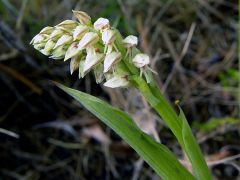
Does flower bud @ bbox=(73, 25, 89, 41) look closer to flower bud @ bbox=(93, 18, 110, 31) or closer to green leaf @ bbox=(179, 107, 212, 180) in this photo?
flower bud @ bbox=(93, 18, 110, 31)

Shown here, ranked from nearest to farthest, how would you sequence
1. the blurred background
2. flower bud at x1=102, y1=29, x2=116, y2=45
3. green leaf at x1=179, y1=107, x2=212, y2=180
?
flower bud at x1=102, y1=29, x2=116, y2=45, green leaf at x1=179, y1=107, x2=212, y2=180, the blurred background

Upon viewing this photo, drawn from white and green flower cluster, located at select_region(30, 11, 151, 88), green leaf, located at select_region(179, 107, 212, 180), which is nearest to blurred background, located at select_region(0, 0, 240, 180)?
green leaf, located at select_region(179, 107, 212, 180)

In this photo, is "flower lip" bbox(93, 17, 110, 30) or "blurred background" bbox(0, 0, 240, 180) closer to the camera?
"flower lip" bbox(93, 17, 110, 30)

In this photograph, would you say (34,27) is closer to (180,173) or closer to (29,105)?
(29,105)

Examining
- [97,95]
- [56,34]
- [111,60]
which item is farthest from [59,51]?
[97,95]

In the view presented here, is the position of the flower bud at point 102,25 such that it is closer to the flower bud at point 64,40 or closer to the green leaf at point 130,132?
the flower bud at point 64,40

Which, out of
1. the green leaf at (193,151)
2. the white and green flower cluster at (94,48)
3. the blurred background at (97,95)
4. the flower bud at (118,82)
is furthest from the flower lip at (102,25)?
the blurred background at (97,95)
